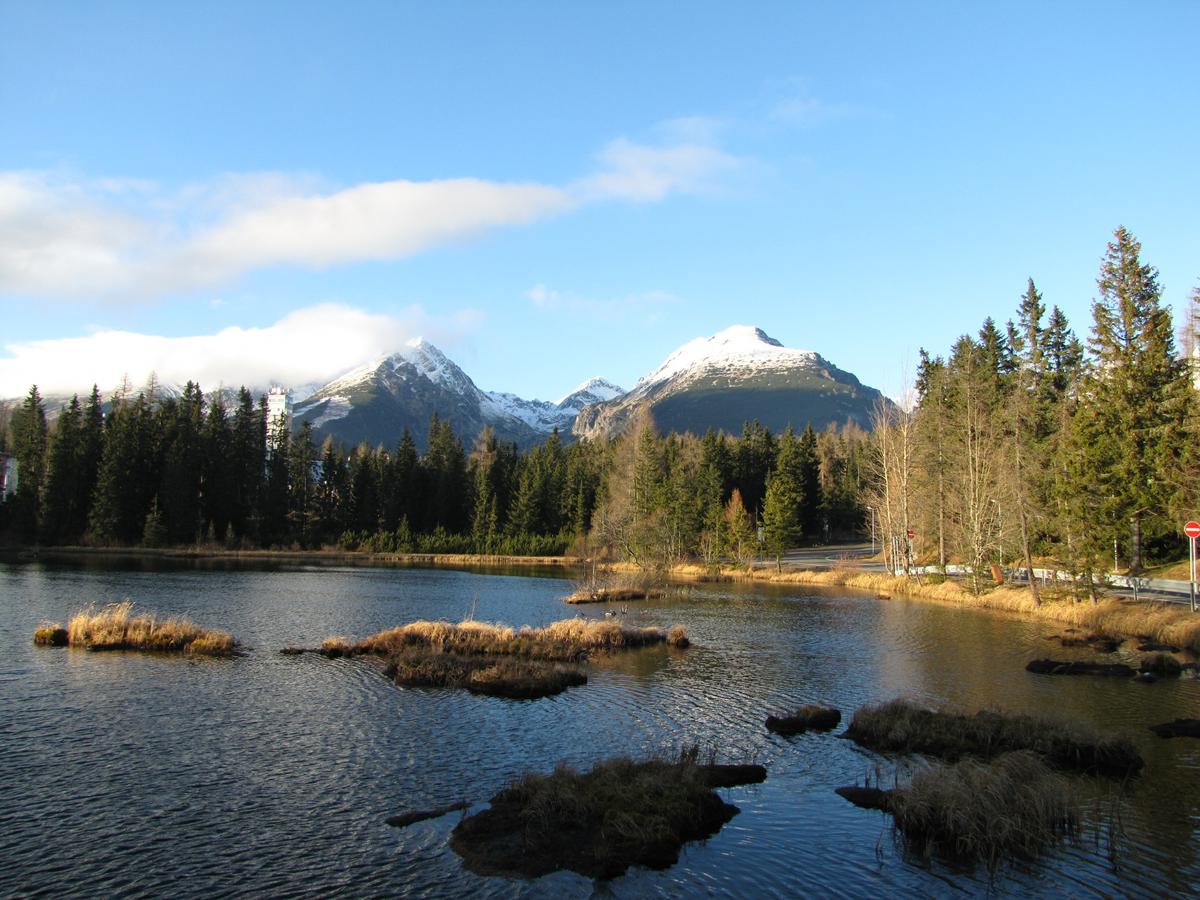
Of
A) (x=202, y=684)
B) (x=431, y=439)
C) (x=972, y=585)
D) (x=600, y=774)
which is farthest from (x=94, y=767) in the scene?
(x=431, y=439)

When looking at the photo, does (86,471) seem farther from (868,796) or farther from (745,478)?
(868,796)

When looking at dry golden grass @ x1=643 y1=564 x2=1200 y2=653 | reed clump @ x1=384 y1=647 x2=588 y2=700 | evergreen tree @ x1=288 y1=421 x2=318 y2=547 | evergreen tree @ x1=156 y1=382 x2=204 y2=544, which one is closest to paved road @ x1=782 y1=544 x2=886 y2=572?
dry golden grass @ x1=643 y1=564 x2=1200 y2=653

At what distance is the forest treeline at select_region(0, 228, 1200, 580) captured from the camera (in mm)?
49094

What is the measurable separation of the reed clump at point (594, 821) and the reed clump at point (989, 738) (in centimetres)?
661

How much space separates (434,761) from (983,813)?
455 inches

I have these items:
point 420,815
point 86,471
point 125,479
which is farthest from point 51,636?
point 86,471

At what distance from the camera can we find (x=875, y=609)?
174ft

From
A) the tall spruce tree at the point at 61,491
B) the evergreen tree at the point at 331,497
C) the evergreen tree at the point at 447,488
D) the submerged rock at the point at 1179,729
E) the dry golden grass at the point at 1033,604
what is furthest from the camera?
the evergreen tree at the point at 447,488

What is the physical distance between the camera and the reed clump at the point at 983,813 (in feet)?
45.8

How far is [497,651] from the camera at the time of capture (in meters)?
32.7

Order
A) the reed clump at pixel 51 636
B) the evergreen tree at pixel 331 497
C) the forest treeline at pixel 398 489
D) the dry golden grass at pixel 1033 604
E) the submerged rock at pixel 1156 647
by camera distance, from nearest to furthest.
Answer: the reed clump at pixel 51 636 → the submerged rock at pixel 1156 647 → the dry golden grass at pixel 1033 604 → the forest treeline at pixel 398 489 → the evergreen tree at pixel 331 497

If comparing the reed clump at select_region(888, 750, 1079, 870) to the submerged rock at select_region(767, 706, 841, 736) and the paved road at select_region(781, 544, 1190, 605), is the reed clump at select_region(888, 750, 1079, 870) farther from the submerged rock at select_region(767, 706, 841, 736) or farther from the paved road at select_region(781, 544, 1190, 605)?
the paved road at select_region(781, 544, 1190, 605)

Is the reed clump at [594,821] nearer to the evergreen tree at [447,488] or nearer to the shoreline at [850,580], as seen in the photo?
the shoreline at [850,580]

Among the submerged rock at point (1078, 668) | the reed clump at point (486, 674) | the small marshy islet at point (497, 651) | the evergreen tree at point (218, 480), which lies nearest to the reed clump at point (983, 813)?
the reed clump at point (486, 674)
